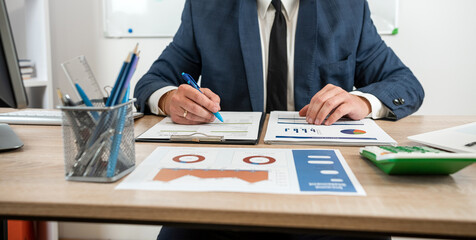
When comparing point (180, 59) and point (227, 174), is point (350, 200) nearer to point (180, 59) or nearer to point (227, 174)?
point (227, 174)

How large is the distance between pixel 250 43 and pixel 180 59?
10.4 inches

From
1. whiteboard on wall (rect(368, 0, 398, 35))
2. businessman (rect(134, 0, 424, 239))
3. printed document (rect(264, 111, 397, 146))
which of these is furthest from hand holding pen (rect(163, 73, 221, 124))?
whiteboard on wall (rect(368, 0, 398, 35))

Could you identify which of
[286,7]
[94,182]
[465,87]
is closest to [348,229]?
[94,182]

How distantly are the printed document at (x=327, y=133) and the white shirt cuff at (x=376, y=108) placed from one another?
53 mm

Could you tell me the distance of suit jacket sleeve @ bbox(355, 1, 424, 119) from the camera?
104 centimetres

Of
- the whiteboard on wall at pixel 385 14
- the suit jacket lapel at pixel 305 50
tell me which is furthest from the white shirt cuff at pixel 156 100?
the whiteboard on wall at pixel 385 14

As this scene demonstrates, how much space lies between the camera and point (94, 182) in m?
0.53

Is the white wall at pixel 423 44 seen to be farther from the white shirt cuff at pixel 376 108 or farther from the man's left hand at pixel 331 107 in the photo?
the man's left hand at pixel 331 107

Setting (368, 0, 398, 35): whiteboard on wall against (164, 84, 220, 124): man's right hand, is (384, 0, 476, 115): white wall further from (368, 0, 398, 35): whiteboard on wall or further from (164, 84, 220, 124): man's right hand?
(164, 84, 220, 124): man's right hand

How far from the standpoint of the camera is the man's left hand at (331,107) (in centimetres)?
89

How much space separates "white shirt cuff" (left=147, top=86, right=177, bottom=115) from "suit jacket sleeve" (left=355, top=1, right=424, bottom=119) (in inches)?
20.8

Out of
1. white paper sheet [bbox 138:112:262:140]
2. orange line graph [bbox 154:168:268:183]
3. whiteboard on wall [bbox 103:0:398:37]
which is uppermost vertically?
whiteboard on wall [bbox 103:0:398:37]

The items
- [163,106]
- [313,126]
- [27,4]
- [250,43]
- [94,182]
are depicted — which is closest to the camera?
[94,182]

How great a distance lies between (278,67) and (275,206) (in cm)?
89
